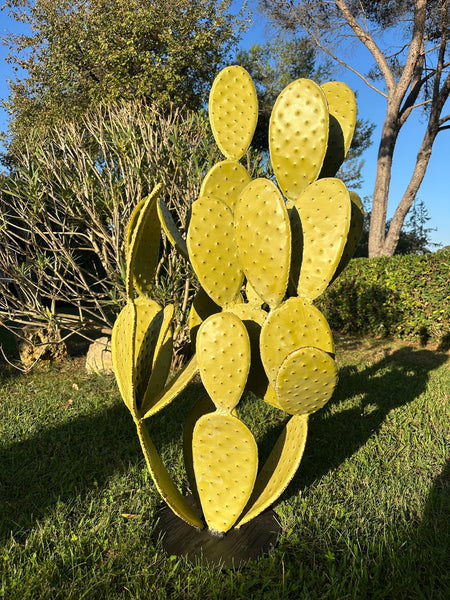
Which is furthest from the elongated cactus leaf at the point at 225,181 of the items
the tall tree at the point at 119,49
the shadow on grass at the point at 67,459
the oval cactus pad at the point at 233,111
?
the tall tree at the point at 119,49

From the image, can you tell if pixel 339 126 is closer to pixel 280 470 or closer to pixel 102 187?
pixel 280 470

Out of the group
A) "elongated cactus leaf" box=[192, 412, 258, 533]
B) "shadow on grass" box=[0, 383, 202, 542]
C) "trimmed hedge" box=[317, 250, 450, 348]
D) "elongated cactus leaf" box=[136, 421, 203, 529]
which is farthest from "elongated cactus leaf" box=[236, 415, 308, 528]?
"trimmed hedge" box=[317, 250, 450, 348]

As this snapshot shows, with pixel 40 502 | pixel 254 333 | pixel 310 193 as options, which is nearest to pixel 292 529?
pixel 254 333

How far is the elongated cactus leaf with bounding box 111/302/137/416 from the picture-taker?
6.30 ft

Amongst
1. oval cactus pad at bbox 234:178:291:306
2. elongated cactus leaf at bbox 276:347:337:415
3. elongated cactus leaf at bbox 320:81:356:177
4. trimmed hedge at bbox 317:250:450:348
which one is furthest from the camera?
trimmed hedge at bbox 317:250:450:348

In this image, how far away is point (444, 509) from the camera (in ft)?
7.79

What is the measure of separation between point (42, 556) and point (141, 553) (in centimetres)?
47

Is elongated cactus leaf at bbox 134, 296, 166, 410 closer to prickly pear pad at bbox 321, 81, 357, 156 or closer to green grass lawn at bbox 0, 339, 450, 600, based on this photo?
green grass lawn at bbox 0, 339, 450, 600

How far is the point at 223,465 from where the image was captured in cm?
212

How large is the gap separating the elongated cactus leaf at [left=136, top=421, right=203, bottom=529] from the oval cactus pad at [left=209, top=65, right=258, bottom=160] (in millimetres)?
1587

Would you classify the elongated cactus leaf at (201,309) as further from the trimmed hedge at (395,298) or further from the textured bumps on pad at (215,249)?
the trimmed hedge at (395,298)

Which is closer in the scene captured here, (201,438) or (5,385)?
(201,438)

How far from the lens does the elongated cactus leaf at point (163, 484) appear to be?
204 centimetres

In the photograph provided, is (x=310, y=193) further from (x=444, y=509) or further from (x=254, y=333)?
(x=444, y=509)
